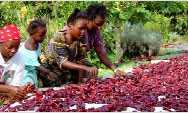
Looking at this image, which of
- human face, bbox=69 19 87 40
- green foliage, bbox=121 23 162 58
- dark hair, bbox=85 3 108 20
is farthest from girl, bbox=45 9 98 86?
green foliage, bbox=121 23 162 58

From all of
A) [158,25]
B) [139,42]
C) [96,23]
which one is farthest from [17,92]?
[158,25]

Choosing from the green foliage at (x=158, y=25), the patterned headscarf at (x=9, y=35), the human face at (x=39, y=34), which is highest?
the patterned headscarf at (x=9, y=35)

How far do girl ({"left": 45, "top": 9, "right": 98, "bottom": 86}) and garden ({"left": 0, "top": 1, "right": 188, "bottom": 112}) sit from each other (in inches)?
12.2

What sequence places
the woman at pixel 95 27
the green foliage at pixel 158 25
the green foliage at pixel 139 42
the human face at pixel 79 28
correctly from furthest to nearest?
the green foliage at pixel 158 25 → the green foliage at pixel 139 42 → the woman at pixel 95 27 → the human face at pixel 79 28

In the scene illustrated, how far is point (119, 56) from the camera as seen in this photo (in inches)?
407

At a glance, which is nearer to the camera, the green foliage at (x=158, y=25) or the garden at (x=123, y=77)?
the garden at (x=123, y=77)

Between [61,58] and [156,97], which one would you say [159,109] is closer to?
[156,97]

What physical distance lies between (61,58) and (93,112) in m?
2.15

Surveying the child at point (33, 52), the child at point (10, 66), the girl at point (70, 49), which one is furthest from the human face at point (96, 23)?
the child at point (10, 66)

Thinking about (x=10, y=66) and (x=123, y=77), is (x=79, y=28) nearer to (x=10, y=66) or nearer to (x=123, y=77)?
(x=123, y=77)

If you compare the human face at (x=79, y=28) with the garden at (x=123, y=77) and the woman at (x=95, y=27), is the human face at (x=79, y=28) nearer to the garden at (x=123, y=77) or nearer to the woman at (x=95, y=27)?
the woman at (x=95, y=27)

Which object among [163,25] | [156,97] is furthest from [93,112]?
[163,25]

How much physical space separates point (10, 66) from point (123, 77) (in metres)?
1.84

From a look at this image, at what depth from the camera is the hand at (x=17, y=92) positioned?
4.53 metres
